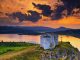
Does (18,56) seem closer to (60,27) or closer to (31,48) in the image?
(31,48)

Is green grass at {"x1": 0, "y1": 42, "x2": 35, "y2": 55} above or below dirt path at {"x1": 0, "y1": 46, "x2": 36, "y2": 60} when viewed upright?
above

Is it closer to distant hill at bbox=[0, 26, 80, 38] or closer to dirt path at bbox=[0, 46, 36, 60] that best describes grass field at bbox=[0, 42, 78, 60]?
dirt path at bbox=[0, 46, 36, 60]

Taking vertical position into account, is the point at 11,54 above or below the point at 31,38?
below

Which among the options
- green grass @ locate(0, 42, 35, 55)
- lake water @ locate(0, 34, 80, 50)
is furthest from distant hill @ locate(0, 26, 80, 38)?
green grass @ locate(0, 42, 35, 55)

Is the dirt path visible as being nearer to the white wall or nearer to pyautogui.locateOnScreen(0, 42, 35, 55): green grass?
pyautogui.locateOnScreen(0, 42, 35, 55): green grass

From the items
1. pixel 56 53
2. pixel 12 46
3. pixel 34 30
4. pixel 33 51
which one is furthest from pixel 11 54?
pixel 56 53

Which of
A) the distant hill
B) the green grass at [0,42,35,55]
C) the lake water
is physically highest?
the distant hill

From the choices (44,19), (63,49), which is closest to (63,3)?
(44,19)

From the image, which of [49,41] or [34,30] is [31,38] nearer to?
[34,30]

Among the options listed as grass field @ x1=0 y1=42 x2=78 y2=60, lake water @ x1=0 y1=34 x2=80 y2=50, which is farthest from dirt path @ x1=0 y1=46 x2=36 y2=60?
lake water @ x1=0 y1=34 x2=80 y2=50

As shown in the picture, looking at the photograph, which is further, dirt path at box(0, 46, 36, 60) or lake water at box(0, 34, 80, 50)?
lake water at box(0, 34, 80, 50)

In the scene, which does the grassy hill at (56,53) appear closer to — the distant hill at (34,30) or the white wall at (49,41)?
the white wall at (49,41)

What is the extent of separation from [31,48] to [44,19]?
1.38ft

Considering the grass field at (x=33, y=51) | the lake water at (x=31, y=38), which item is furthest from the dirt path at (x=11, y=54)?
the lake water at (x=31, y=38)
